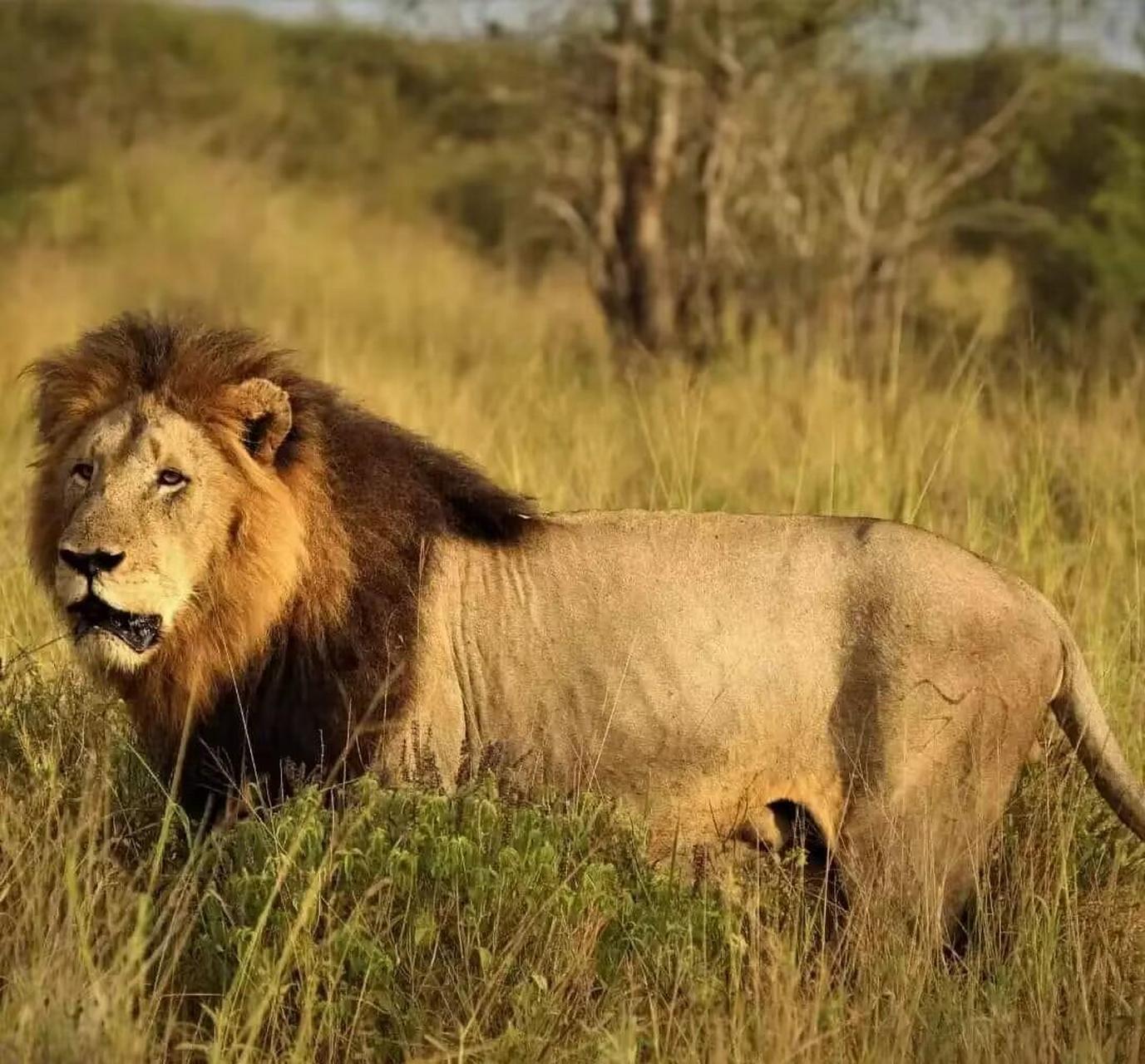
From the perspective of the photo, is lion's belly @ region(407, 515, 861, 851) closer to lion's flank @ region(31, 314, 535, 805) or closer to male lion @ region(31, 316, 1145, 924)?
male lion @ region(31, 316, 1145, 924)

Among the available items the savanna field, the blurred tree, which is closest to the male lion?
the savanna field

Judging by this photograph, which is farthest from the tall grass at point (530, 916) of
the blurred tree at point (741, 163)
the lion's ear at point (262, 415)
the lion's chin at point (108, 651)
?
the blurred tree at point (741, 163)

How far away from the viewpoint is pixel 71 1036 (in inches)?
125

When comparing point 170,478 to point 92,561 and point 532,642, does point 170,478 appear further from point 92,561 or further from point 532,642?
point 532,642

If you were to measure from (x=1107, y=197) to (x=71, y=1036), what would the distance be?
12.0m

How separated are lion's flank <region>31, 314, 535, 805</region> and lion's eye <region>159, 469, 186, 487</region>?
12cm

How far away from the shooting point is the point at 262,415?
14.3 ft

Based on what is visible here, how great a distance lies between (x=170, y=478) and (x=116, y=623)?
0.36 metres

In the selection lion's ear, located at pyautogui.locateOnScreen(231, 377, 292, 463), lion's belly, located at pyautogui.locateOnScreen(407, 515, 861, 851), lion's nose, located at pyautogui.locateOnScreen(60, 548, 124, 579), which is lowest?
lion's belly, located at pyautogui.locateOnScreen(407, 515, 861, 851)

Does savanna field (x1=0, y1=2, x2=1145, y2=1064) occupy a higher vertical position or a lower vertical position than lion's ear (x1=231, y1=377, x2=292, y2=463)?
lower

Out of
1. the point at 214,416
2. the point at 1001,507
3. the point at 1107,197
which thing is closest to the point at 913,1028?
the point at 214,416

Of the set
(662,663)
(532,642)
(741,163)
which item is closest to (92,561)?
(532,642)

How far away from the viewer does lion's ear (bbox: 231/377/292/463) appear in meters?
4.32

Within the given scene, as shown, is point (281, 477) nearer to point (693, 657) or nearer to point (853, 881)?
point (693, 657)
